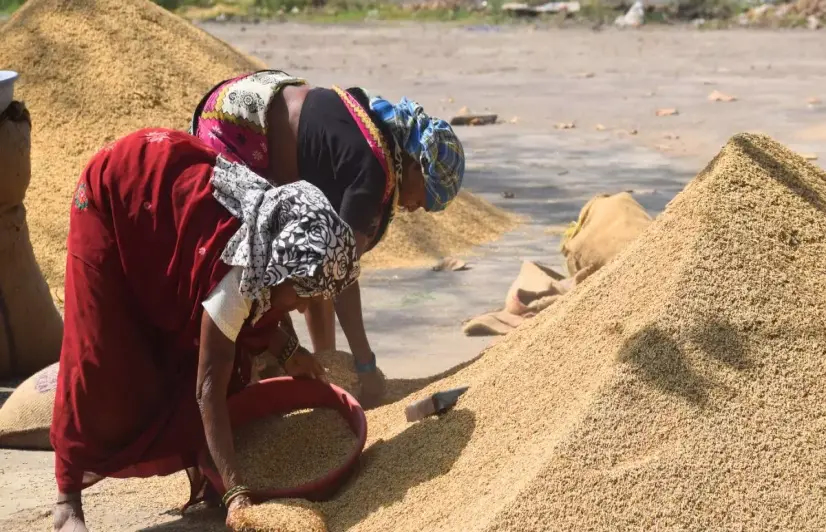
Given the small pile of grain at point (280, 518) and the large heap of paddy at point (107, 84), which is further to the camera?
the large heap of paddy at point (107, 84)

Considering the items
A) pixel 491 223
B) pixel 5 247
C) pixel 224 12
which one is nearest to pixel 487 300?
pixel 491 223

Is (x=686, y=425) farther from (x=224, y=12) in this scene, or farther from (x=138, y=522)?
(x=224, y=12)

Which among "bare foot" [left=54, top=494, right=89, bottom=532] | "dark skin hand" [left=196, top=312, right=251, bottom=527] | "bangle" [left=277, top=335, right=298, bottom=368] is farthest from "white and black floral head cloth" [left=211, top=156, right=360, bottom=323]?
"bare foot" [left=54, top=494, right=89, bottom=532]

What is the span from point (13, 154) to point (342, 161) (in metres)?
1.44

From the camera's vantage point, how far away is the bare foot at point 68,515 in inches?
112

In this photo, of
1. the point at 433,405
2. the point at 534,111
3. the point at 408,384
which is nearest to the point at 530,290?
the point at 408,384

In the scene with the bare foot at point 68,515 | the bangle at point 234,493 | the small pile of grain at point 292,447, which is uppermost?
the bangle at point 234,493

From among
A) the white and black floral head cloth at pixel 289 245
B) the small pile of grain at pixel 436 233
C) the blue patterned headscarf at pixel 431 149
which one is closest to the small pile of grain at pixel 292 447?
the white and black floral head cloth at pixel 289 245

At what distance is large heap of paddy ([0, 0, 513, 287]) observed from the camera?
5.93 m

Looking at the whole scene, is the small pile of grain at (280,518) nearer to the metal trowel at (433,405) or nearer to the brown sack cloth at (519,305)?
the metal trowel at (433,405)

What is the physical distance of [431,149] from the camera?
3.48m

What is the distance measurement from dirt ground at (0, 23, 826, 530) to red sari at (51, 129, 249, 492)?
11.4 inches

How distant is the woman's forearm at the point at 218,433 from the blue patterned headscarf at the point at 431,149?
112cm

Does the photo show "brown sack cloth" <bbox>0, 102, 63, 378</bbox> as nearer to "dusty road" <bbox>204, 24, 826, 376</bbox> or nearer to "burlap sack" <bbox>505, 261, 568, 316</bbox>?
"dusty road" <bbox>204, 24, 826, 376</bbox>
